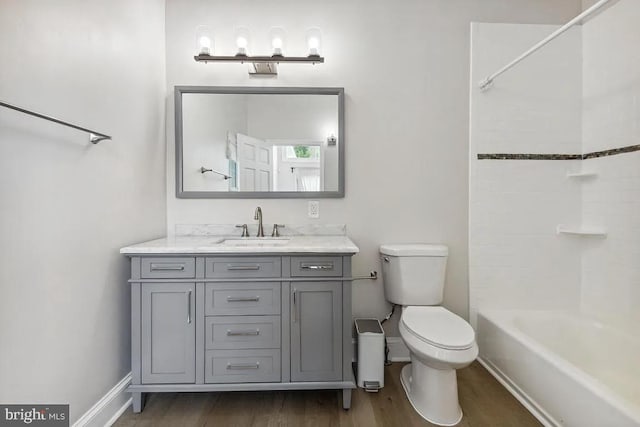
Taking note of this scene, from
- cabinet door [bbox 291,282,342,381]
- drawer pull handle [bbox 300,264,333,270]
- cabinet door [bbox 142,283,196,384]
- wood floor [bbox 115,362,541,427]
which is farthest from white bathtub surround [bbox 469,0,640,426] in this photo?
cabinet door [bbox 142,283,196,384]

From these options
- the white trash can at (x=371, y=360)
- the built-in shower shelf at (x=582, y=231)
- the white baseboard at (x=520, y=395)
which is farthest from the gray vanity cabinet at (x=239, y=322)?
the built-in shower shelf at (x=582, y=231)

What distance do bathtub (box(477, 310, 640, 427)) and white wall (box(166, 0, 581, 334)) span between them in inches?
13.2

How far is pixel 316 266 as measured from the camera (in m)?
1.62

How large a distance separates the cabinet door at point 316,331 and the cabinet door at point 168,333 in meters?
0.53

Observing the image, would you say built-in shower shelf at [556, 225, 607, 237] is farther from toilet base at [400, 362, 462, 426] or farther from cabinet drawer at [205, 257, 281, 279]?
cabinet drawer at [205, 257, 281, 279]

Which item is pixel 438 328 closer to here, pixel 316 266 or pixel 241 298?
pixel 316 266

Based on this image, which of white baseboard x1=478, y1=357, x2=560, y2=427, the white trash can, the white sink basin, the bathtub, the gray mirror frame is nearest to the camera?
the bathtub

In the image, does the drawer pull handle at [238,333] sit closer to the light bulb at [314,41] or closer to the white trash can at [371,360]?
the white trash can at [371,360]

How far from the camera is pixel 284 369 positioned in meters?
1.61

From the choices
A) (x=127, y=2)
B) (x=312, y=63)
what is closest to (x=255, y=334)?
→ (x=312, y=63)

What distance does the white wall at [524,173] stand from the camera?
2.16 m

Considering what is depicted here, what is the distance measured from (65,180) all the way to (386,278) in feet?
5.94

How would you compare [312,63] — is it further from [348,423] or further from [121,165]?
[348,423]

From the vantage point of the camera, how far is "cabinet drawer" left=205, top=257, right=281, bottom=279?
1601mm
